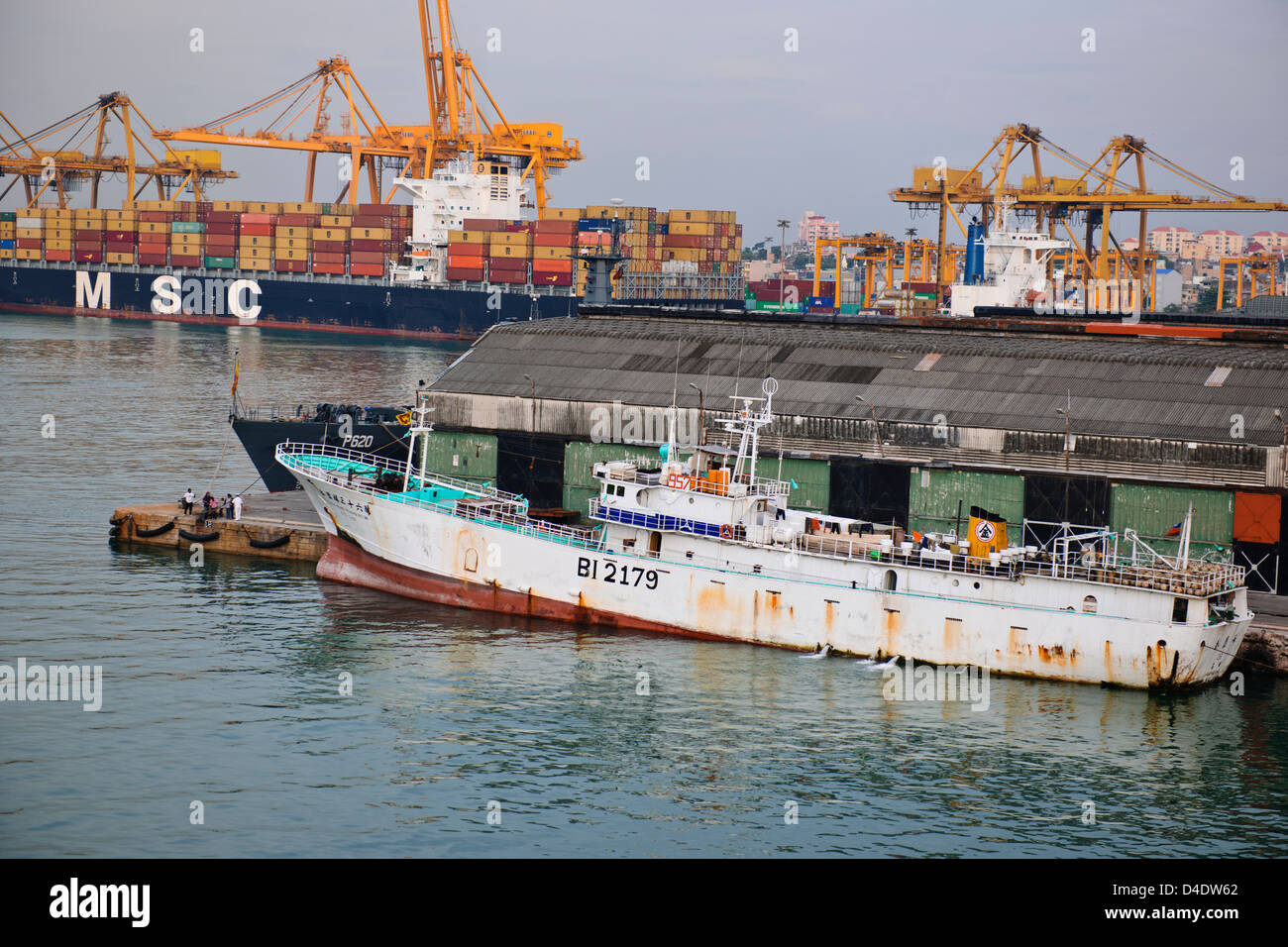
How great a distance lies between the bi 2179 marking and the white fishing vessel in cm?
6

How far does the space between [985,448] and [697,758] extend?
2062 centimetres

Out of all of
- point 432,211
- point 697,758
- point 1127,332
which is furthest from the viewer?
point 432,211

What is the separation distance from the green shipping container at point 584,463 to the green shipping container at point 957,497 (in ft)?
35.4

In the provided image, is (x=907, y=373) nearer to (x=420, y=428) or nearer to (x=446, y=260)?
(x=420, y=428)

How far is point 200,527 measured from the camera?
57625 mm

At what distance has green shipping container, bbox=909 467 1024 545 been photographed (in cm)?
5034

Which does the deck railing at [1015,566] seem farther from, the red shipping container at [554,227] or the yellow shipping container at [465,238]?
the yellow shipping container at [465,238]

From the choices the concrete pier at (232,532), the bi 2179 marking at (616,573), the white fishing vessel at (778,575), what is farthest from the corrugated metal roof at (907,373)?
the bi 2179 marking at (616,573)

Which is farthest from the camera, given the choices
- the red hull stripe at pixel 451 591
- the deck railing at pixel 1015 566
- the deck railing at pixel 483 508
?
the deck railing at pixel 483 508

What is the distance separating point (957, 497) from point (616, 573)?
504 inches
